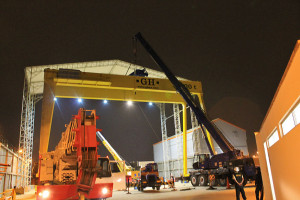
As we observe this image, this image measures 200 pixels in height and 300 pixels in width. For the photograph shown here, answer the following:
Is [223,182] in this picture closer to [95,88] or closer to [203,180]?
[203,180]

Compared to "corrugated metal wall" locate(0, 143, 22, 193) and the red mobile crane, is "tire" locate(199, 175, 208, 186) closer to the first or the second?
"corrugated metal wall" locate(0, 143, 22, 193)

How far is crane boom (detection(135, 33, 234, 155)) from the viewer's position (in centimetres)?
1608

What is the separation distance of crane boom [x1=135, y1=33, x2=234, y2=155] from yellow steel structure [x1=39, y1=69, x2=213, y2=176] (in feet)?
4.73

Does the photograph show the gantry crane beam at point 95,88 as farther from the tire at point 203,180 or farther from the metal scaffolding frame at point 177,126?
the metal scaffolding frame at point 177,126

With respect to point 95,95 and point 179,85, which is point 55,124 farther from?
point 179,85

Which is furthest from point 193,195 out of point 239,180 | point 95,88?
point 95,88

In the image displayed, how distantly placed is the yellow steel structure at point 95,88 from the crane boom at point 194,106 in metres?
1.44

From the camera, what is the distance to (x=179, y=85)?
18.5 meters

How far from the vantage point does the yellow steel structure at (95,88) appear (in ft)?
54.8

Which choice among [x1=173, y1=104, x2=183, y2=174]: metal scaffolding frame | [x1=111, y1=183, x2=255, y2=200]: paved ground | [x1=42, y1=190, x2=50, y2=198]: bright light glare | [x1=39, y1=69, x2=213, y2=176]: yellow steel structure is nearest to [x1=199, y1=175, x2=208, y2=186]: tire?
[x1=111, y1=183, x2=255, y2=200]: paved ground

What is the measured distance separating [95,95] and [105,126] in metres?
19.4

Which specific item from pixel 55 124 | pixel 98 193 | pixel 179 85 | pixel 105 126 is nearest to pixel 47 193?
pixel 98 193

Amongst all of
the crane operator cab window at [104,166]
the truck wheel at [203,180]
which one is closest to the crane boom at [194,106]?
the truck wheel at [203,180]

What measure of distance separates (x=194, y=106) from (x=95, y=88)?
7837mm
